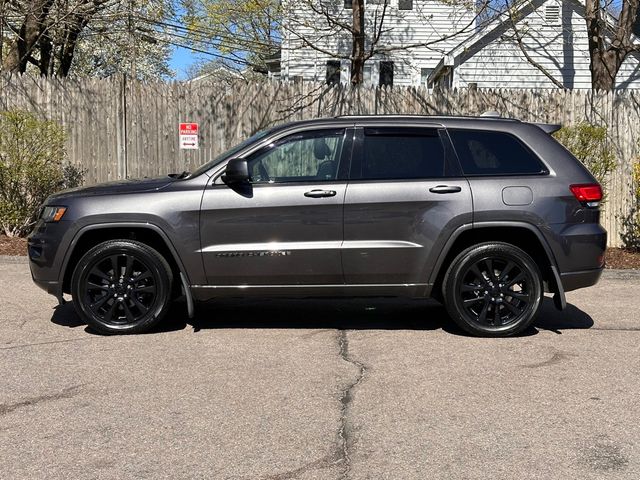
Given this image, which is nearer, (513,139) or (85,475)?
(85,475)

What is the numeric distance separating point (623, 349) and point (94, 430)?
14.1ft

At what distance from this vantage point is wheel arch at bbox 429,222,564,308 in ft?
22.0

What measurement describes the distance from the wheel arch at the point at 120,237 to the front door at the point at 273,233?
34cm

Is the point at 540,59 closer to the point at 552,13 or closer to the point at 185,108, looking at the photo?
the point at 552,13

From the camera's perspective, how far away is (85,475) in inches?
157

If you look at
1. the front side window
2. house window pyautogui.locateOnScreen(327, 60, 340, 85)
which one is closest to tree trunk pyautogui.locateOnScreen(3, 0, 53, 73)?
the front side window

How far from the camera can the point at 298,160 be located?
270 inches

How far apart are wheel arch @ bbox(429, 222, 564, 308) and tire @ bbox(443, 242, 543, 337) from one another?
0.12 metres

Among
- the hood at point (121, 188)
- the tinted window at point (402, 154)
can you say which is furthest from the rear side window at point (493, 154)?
the hood at point (121, 188)

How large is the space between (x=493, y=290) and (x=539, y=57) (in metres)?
17.8

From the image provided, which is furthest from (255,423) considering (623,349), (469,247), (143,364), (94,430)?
(623,349)

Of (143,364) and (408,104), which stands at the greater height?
(408,104)

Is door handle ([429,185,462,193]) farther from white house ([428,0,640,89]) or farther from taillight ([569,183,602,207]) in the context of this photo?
white house ([428,0,640,89])

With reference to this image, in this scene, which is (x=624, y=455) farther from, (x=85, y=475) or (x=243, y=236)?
(x=243, y=236)
